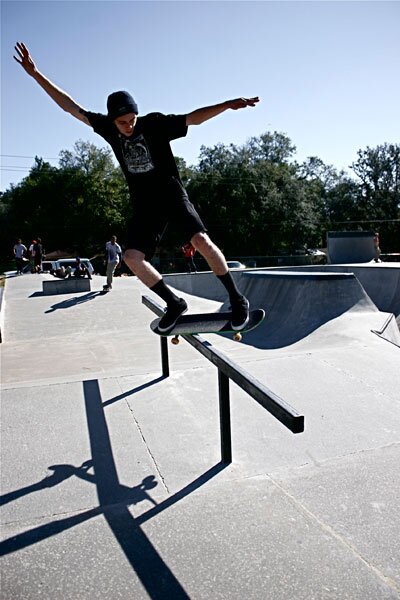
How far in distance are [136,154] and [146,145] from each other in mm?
97

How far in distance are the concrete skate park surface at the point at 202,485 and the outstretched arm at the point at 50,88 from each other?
99.9 inches

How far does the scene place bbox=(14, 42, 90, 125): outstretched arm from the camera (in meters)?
3.64

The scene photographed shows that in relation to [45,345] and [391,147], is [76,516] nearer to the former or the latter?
[45,345]

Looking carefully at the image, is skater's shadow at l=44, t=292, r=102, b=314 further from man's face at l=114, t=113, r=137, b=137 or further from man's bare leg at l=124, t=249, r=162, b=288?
man's face at l=114, t=113, r=137, b=137

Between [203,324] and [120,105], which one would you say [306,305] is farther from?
[120,105]

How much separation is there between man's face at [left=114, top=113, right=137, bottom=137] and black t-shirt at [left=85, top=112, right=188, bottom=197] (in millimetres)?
51

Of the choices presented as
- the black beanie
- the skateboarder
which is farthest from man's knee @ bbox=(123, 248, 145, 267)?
the black beanie

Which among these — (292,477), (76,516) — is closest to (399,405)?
(292,477)

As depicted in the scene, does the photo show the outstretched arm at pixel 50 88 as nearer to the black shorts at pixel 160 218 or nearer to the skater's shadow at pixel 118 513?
the black shorts at pixel 160 218

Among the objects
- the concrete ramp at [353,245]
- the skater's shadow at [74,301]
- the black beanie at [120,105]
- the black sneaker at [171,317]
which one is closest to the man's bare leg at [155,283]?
the black sneaker at [171,317]

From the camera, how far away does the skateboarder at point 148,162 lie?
343 centimetres

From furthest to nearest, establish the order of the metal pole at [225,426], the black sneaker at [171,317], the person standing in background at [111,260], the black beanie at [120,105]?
the person standing in background at [111,260] < the black sneaker at [171,317] < the metal pole at [225,426] < the black beanie at [120,105]

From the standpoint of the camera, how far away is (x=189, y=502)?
9.83 ft

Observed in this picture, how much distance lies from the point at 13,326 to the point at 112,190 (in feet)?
147
